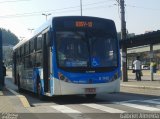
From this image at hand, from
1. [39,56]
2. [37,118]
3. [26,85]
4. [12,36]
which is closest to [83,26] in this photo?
[39,56]

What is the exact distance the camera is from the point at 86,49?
1767 centimetres

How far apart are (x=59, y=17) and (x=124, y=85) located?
46.7ft

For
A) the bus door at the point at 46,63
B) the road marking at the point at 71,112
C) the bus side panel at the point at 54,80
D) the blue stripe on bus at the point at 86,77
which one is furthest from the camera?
the bus door at the point at 46,63

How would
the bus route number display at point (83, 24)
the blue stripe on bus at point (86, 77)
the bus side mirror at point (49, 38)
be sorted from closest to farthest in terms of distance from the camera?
the blue stripe on bus at point (86, 77)
the bus side mirror at point (49, 38)
the bus route number display at point (83, 24)

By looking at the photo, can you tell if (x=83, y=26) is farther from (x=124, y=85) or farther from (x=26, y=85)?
(x=124, y=85)

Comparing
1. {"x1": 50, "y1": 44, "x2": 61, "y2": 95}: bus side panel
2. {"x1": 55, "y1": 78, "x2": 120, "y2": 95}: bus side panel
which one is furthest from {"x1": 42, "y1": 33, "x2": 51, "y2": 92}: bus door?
{"x1": 55, "y1": 78, "x2": 120, "y2": 95}: bus side panel

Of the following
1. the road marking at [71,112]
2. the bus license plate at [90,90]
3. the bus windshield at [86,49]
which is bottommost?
the road marking at [71,112]

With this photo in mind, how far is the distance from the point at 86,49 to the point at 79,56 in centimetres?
40

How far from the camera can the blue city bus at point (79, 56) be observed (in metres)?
17.4

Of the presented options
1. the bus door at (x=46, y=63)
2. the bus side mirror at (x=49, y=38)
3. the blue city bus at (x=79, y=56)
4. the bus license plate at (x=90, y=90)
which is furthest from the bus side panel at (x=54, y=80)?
the bus license plate at (x=90, y=90)

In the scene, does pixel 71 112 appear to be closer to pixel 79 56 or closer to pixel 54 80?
pixel 54 80

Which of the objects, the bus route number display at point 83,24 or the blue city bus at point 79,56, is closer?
the blue city bus at point 79,56

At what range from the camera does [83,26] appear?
18.1 meters

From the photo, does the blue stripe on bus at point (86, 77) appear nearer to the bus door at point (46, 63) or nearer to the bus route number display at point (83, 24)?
the bus door at point (46, 63)
